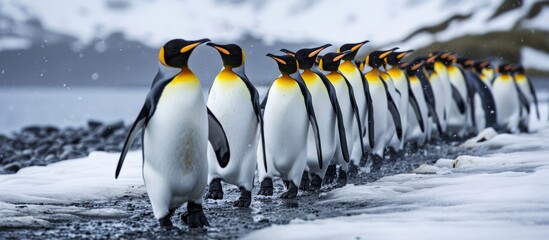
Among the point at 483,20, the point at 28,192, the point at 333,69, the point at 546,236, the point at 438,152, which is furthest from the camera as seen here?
the point at 483,20

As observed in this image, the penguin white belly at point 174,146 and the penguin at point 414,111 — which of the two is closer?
the penguin white belly at point 174,146

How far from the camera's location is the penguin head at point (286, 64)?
623 cm

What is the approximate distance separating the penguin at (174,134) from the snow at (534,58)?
59.5 meters

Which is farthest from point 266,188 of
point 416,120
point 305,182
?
point 416,120

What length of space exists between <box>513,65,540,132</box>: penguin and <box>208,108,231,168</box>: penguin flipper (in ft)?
28.0

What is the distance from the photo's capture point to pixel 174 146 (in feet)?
15.9

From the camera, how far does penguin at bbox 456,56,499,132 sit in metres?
12.2

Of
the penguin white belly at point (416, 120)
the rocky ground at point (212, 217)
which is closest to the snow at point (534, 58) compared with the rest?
the penguin white belly at point (416, 120)

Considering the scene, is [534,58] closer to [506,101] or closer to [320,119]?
[506,101]

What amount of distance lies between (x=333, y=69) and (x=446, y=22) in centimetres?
7885

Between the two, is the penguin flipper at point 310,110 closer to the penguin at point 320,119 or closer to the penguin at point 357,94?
the penguin at point 320,119

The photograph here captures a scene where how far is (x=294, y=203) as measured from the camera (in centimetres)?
587

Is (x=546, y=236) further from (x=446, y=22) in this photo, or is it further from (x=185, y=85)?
(x=446, y=22)

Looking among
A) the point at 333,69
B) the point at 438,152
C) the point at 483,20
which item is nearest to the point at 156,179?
the point at 333,69
